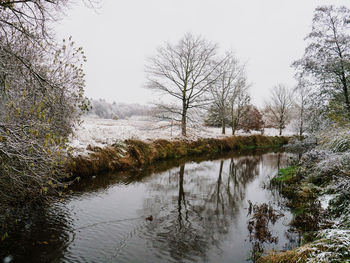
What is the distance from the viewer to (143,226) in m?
5.95

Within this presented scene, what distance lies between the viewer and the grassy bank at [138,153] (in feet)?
34.2

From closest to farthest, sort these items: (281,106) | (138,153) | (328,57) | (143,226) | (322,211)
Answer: (322,211) → (143,226) → (328,57) → (138,153) → (281,106)

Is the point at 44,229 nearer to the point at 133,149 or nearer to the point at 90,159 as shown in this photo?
the point at 90,159

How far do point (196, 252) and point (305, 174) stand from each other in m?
6.98

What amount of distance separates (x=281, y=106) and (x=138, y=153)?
3535cm

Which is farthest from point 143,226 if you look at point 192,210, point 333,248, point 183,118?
point 183,118

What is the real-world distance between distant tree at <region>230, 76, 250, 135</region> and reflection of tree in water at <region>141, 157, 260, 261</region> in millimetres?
14827

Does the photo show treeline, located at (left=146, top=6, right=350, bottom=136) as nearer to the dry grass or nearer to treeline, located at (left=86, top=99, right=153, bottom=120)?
the dry grass

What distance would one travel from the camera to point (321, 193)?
22.4 feet

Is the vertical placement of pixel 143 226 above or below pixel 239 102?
below

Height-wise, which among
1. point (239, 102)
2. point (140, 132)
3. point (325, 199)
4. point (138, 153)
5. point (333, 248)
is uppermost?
point (239, 102)

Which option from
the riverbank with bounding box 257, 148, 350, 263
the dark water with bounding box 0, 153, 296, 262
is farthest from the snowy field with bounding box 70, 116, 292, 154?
the riverbank with bounding box 257, 148, 350, 263

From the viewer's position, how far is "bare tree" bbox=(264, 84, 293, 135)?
40.0 meters

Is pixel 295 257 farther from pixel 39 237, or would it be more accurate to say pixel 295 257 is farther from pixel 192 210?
pixel 39 237
